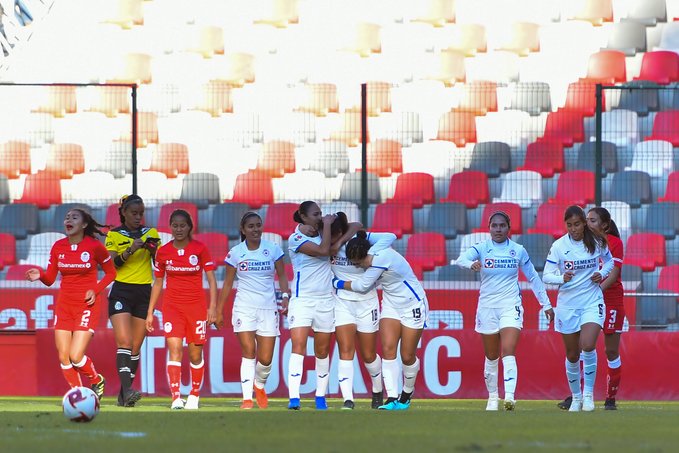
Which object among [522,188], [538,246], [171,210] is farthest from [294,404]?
[522,188]

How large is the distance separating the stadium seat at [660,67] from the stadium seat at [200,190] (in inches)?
308

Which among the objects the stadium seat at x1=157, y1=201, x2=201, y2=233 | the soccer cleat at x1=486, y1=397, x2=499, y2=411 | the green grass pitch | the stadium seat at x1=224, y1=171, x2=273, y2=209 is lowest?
the soccer cleat at x1=486, y1=397, x2=499, y2=411

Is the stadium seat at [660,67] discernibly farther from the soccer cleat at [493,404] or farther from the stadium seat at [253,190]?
the soccer cleat at [493,404]

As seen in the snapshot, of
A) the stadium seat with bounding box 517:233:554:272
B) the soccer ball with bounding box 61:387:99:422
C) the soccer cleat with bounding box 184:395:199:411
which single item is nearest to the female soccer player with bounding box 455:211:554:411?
the soccer cleat with bounding box 184:395:199:411

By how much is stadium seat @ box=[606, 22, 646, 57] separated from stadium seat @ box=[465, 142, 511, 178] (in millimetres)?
4566

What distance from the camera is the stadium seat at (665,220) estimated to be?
1848 centimetres

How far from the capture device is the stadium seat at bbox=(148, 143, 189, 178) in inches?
792

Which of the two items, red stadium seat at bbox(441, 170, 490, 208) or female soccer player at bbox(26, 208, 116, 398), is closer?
female soccer player at bbox(26, 208, 116, 398)

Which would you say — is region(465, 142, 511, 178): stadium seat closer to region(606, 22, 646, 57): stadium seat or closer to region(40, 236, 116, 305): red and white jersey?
region(606, 22, 646, 57): stadium seat

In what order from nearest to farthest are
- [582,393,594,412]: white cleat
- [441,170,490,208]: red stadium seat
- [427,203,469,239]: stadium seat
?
1. [582,393,594,412]: white cleat
2. [427,203,469,239]: stadium seat
3. [441,170,490,208]: red stadium seat

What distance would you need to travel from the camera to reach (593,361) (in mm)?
12242

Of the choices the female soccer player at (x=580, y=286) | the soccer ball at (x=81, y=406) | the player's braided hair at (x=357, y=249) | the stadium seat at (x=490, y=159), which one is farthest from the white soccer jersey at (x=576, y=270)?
the stadium seat at (x=490, y=159)

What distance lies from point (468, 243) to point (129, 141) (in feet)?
15.5

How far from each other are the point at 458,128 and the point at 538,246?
344 cm
